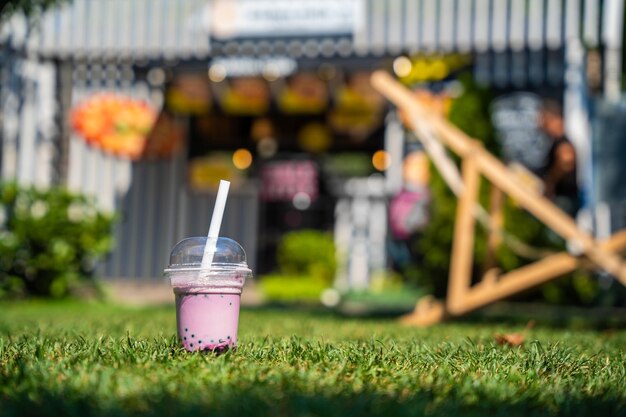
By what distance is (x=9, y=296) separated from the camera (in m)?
8.41

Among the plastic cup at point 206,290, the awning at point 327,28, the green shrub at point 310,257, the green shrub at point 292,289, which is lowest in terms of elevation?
the green shrub at point 292,289

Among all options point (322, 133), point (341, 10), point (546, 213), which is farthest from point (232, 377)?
point (322, 133)

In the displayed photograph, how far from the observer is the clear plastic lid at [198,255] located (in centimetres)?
291

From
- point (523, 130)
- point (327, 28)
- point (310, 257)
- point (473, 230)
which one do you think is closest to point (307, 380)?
point (473, 230)

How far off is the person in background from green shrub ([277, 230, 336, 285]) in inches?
118

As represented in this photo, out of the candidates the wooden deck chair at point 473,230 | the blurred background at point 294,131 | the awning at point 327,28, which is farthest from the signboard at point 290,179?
the wooden deck chair at point 473,230

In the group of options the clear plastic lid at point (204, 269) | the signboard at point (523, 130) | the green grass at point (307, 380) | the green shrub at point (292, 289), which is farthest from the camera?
the green shrub at point (292, 289)

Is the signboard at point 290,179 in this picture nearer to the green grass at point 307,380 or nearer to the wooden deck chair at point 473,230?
the wooden deck chair at point 473,230

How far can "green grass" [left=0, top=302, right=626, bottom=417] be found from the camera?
204 centimetres

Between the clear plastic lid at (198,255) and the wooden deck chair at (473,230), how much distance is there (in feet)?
10.9

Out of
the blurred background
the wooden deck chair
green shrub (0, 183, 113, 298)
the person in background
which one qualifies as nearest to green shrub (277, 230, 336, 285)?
the blurred background

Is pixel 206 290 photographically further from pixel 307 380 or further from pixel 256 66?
pixel 256 66

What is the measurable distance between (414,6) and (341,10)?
0.78 m

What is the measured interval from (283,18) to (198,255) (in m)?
6.74
